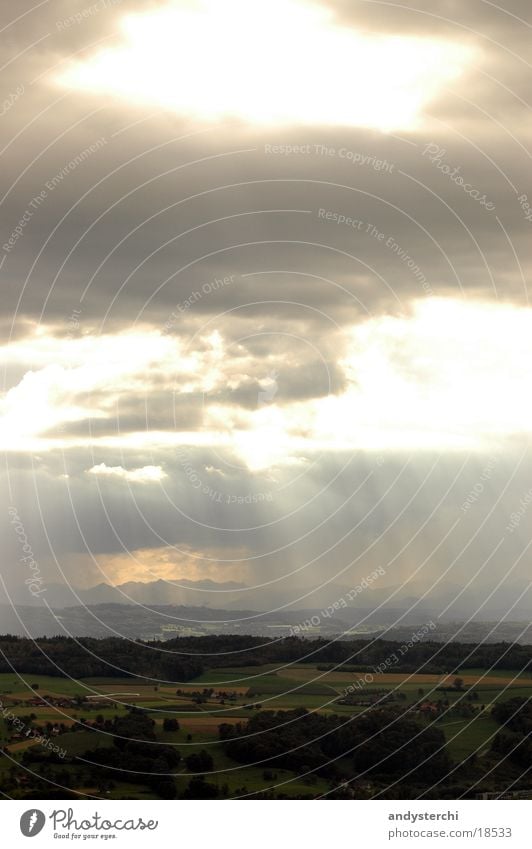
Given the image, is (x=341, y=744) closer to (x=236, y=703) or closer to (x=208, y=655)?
(x=236, y=703)

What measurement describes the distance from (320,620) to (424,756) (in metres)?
28.6

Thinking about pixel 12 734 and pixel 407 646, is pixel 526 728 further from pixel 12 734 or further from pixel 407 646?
pixel 12 734

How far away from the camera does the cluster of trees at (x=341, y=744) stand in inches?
3187

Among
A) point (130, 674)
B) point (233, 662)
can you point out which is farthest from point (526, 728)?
point (130, 674)

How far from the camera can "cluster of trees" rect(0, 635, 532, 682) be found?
94062 millimetres

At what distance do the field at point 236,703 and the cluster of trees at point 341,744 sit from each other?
1.06m

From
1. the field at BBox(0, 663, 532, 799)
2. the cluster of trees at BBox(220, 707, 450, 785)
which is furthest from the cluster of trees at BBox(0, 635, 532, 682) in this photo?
the cluster of trees at BBox(220, 707, 450, 785)

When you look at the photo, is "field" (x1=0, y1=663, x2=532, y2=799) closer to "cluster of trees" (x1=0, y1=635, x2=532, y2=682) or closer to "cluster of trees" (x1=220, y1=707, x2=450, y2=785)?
"cluster of trees" (x1=220, y1=707, x2=450, y2=785)

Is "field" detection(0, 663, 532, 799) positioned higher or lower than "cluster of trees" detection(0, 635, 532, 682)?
lower

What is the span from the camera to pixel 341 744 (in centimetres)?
8612

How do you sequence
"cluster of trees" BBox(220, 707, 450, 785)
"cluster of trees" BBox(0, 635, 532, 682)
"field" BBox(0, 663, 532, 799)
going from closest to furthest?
"field" BBox(0, 663, 532, 799) → "cluster of trees" BBox(220, 707, 450, 785) → "cluster of trees" BBox(0, 635, 532, 682)

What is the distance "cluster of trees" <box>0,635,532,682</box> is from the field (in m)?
1.23
